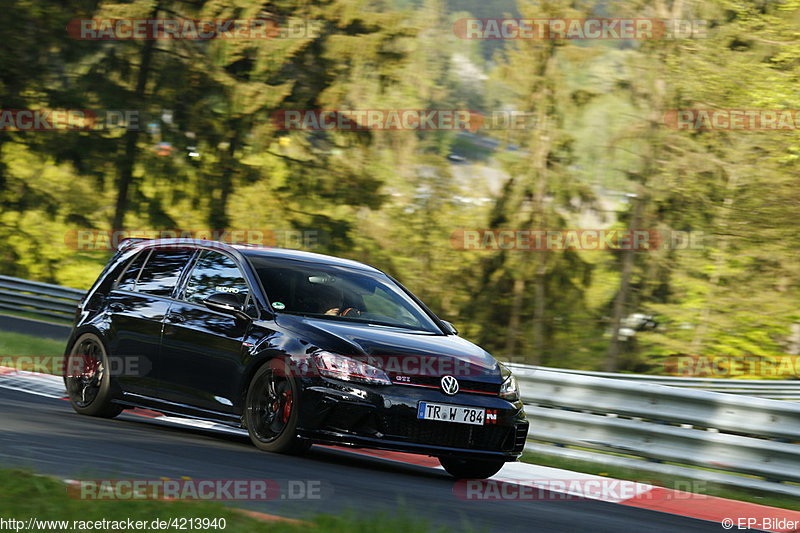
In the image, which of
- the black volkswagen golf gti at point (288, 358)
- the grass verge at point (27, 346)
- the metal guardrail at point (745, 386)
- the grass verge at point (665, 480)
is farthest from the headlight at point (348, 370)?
the grass verge at point (27, 346)

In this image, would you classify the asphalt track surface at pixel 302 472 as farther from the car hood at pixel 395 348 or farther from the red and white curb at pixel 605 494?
the car hood at pixel 395 348

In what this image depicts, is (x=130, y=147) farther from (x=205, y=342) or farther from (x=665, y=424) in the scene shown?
(x=665, y=424)

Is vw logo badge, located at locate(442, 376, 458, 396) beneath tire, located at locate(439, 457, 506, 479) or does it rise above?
above

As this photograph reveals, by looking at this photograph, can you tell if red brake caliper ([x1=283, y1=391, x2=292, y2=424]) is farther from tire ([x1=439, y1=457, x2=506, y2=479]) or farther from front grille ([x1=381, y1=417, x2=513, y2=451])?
tire ([x1=439, y1=457, x2=506, y2=479])

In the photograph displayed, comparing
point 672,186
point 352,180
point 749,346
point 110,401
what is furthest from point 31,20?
point 110,401

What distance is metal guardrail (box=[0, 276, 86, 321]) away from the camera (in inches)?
867

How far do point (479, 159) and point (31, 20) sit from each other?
13.6m

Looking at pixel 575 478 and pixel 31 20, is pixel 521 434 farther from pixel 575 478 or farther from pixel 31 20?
pixel 31 20

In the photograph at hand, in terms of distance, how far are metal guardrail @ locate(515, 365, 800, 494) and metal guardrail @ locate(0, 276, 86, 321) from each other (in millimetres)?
12996

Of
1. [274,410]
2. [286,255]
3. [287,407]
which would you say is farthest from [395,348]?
[286,255]

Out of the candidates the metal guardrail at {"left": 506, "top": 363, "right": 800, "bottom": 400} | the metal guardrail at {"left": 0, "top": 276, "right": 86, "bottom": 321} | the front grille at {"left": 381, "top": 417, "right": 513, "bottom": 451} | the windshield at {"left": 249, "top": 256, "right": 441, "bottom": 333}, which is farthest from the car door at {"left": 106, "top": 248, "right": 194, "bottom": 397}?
the metal guardrail at {"left": 0, "top": 276, "right": 86, "bottom": 321}

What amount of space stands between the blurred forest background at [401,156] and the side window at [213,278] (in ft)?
70.0

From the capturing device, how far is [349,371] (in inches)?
304

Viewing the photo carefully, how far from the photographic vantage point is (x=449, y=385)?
7871 mm
